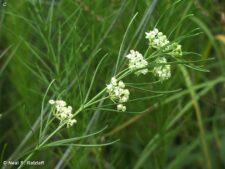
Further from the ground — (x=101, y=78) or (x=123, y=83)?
(x=101, y=78)

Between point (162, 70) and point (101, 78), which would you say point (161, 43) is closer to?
point (162, 70)

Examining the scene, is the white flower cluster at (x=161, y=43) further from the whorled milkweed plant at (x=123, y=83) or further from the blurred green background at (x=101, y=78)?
the blurred green background at (x=101, y=78)

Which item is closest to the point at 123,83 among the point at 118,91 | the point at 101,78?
the point at 118,91

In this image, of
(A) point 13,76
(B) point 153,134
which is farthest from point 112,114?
(A) point 13,76

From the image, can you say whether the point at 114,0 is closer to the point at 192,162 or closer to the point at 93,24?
the point at 93,24

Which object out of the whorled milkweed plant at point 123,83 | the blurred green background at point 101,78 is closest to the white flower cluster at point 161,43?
the whorled milkweed plant at point 123,83

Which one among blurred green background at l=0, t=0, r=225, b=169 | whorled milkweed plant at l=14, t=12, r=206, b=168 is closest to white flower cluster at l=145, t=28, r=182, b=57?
whorled milkweed plant at l=14, t=12, r=206, b=168
